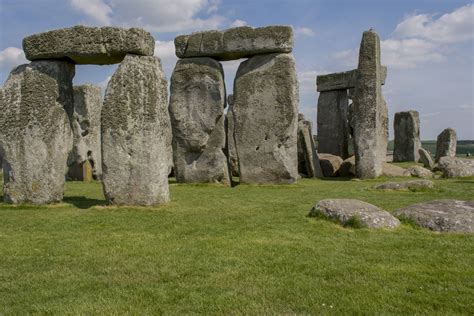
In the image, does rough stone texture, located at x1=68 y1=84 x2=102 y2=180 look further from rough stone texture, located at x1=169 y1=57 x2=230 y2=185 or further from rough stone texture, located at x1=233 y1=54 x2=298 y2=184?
rough stone texture, located at x1=233 y1=54 x2=298 y2=184

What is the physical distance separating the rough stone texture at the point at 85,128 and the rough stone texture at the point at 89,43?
6.99m

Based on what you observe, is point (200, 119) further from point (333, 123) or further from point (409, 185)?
point (333, 123)

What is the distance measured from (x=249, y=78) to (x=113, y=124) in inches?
235

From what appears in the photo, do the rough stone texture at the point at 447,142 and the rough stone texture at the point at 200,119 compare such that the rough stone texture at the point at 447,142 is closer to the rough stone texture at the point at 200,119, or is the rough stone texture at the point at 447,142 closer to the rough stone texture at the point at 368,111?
the rough stone texture at the point at 368,111

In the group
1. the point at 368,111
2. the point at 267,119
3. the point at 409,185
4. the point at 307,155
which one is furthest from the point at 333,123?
the point at 409,185

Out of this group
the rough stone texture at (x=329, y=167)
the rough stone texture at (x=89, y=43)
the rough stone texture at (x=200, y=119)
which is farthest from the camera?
the rough stone texture at (x=329, y=167)

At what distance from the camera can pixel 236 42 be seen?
14.3 m

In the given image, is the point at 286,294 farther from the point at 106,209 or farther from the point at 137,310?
the point at 106,209

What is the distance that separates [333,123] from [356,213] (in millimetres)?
15152

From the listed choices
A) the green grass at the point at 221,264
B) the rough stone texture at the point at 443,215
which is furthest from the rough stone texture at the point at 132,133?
the rough stone texture at the point at 443,215

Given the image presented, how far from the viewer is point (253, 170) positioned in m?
14.4

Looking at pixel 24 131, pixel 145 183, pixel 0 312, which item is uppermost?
pixel 24 131

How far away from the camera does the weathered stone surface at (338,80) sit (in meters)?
21.3

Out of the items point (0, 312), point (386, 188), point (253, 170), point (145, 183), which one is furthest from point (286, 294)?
point (253, 170)
